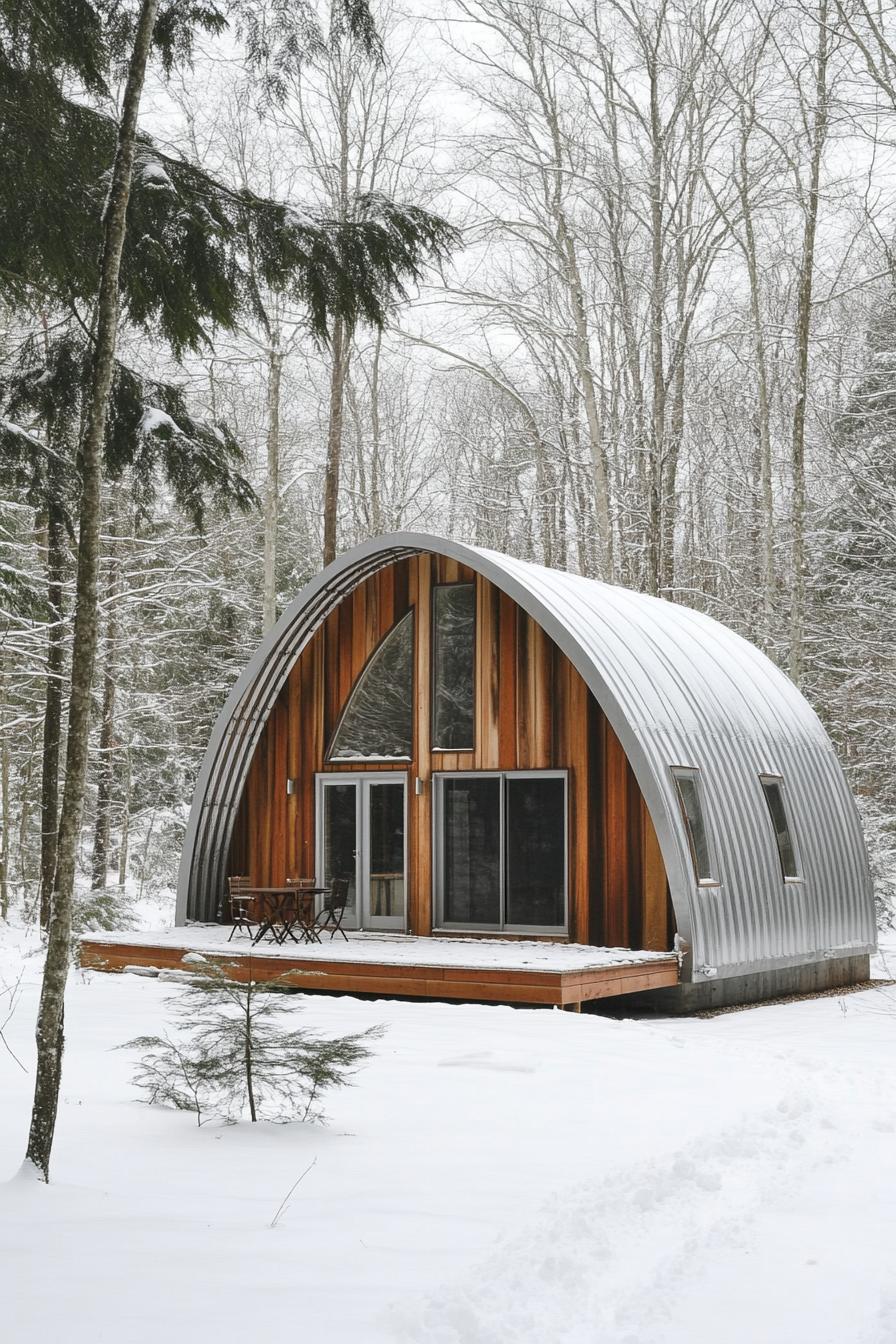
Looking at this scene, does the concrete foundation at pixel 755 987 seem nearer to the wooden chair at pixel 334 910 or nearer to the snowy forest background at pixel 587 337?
the wooden chair at pixel 334 910

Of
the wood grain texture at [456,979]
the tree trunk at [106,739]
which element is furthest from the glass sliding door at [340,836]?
the tree trunk at [106,739]

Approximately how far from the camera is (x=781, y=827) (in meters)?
13.9

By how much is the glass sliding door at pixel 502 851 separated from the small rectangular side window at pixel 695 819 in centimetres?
145

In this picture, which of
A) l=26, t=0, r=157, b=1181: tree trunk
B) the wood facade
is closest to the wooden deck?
the wood facade

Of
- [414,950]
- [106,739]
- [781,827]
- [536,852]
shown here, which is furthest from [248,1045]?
[106,739]

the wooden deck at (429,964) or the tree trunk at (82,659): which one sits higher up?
the tree trunk at (82,659)

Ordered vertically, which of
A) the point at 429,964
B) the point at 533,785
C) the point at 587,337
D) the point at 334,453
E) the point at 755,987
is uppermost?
the point at 587,337

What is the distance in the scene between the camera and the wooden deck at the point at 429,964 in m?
10.8

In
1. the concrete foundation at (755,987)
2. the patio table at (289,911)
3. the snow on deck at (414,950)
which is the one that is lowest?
the concrete foundation at (755,987)

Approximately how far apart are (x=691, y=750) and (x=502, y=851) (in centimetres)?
232

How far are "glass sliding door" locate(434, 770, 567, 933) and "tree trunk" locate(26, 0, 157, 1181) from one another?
8.65m

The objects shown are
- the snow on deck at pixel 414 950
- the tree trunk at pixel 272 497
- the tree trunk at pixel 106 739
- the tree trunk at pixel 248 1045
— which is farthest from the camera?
the tree trunk at pixel 272 497

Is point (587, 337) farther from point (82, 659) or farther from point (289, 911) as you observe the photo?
point (82, 659)

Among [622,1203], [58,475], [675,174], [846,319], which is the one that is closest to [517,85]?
[675,174]
